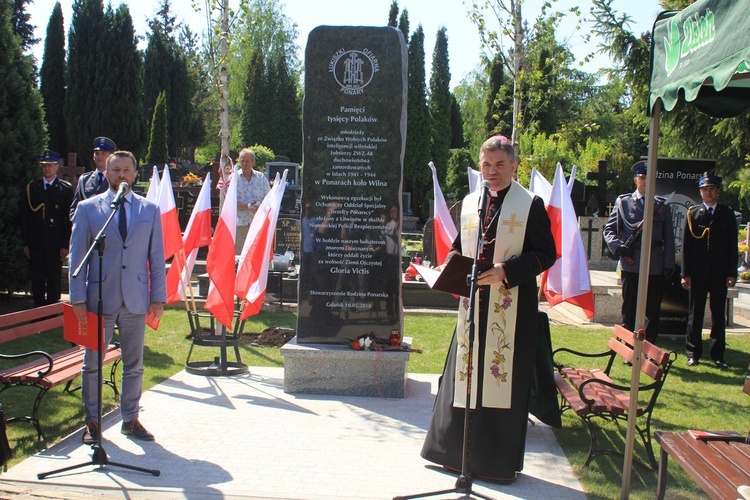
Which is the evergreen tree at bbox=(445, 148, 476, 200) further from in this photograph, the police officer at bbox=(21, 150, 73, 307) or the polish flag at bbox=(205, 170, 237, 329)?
the polish flag at bbox=(205, 170, 237, 329)

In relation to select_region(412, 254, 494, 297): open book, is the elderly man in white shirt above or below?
above

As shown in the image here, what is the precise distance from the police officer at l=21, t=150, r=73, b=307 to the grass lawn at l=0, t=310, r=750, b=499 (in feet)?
2.55

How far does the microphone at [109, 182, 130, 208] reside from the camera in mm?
4328

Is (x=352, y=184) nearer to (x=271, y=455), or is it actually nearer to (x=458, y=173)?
(x=271, y=455)

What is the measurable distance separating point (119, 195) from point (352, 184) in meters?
2.70

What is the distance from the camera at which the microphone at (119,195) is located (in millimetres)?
4328

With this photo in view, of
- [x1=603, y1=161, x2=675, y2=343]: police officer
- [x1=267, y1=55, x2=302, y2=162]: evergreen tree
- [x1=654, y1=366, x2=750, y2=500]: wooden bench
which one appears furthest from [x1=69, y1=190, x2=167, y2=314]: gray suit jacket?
[x1=267, y1=55, x2=302, y2=162]: evergreen tree

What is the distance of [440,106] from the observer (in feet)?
134

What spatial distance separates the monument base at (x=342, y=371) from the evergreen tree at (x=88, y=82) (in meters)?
32.3

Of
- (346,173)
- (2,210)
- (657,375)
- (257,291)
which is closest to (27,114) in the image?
(2,210)

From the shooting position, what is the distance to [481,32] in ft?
37.8

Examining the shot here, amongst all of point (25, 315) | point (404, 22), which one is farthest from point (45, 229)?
point (404, 22)

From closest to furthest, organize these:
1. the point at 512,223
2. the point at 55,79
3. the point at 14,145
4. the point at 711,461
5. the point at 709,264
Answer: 1. the point at 711,461
2. the point at 512,223
3. the point at 709,264
4. the point at 14,145
5. the point at 55,79

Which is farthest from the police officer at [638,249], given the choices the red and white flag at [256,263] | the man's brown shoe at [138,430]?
the man's brown shoe at [138,430]
